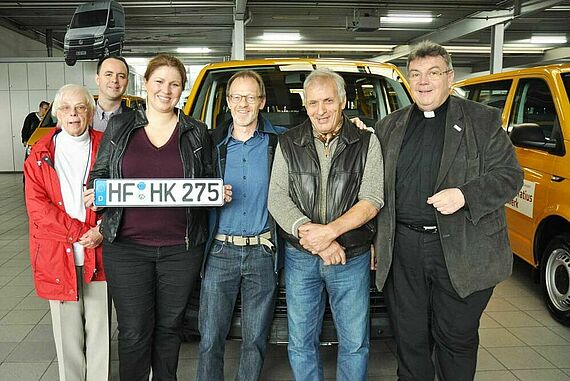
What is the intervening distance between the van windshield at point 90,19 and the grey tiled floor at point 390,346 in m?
6.44

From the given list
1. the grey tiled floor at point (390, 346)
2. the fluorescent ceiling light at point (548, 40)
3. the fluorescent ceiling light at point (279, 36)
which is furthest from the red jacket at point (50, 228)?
the fluorescent ceiling light at point (548, 40)

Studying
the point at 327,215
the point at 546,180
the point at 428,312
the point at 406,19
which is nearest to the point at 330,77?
the point at 327,215

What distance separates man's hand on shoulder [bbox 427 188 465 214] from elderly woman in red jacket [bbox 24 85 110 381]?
1.51 meters

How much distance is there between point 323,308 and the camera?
2.54 m

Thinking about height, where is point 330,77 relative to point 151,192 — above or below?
above

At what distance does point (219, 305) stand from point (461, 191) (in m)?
1.15

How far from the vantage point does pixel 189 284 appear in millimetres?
2516

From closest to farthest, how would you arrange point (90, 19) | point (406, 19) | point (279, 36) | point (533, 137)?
point (533, 137)
point (90, 19)
point (406, 19)
point (279, 36)

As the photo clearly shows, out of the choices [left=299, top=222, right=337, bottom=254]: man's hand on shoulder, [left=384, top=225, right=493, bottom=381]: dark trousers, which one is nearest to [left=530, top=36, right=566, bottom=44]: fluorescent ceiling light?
[left=384, top=225, right=493, bottom=381]: dark trousers

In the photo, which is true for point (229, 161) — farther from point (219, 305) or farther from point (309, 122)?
point (219, 305)

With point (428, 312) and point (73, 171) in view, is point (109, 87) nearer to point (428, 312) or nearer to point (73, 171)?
point (73, 171)

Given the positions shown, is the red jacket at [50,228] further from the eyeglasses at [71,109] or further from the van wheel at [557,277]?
the van wheel at [557,277]

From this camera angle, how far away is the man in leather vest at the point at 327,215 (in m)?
2.35

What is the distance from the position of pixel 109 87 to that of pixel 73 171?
71 cm
